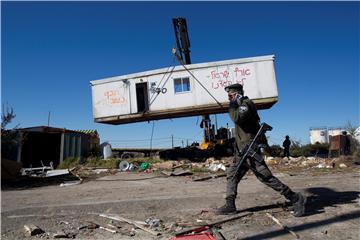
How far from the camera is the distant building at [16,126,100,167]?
68.5 ft

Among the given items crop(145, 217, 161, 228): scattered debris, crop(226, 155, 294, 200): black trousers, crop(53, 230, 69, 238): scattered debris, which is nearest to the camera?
crop(53, 230, 69, 238): scattered debris

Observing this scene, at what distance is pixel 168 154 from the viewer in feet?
66.6

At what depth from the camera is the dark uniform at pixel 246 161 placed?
5.26 meters

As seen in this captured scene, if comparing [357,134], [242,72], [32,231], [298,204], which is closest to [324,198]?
[298,204]

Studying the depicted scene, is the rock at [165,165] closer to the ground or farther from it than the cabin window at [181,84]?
closer to the ground

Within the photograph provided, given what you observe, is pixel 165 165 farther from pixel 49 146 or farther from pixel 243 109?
pixel 243 109

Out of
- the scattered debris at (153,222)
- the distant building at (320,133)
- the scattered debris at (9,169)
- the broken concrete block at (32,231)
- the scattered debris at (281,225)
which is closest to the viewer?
the scattered debris at (281,225)

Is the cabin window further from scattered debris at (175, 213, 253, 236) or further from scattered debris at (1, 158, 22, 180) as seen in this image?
scattered debris at (175, 213, 253, 236)

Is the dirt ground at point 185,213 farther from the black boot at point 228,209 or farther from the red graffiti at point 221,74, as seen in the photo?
the red graffiti at point 221,74

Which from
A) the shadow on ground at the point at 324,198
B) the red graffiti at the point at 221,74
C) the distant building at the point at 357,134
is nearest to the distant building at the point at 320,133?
the distant building at the point at 357,134

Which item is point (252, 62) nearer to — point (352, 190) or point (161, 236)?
point (352, 190)

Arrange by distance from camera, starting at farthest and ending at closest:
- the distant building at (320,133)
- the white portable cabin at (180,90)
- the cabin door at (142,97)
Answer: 1. the distant building at (320,133)
2. the cabin door at (142,97)
3. the white portable cabin at (180,90)

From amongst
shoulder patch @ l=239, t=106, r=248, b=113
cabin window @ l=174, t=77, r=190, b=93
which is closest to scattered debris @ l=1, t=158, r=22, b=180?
cabin window @ l=174, t=77, r=190, b=93

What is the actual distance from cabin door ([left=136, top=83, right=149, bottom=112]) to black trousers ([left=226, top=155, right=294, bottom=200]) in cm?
1278
